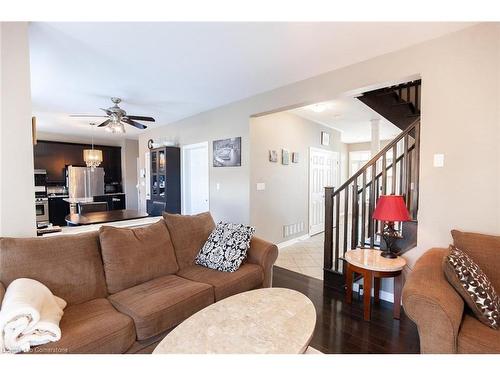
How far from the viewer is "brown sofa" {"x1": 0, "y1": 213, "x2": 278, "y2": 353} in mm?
1403

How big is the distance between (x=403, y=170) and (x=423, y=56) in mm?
1092

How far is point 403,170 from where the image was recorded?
259 cm

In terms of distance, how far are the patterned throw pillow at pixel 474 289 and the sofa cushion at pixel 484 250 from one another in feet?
0.85

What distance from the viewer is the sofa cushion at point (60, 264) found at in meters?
1.49

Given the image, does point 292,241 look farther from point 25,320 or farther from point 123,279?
point 25,320

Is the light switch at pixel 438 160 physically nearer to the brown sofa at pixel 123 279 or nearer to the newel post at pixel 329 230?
the newel post at pixel 329 230

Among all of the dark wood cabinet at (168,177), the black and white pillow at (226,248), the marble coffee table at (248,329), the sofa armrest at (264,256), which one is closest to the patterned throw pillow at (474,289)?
the marble coffee table at (248,329)

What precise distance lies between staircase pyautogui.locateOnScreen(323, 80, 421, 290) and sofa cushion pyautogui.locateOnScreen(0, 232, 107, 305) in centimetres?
234

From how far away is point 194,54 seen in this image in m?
2.29

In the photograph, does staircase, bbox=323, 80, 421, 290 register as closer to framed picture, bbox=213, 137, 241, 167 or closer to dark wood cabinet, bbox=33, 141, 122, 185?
framed picture, bbox=213, 137, 241, 167

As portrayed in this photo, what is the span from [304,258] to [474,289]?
8.29ft

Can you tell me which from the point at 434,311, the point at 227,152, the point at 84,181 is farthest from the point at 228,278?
the point at 84,181
